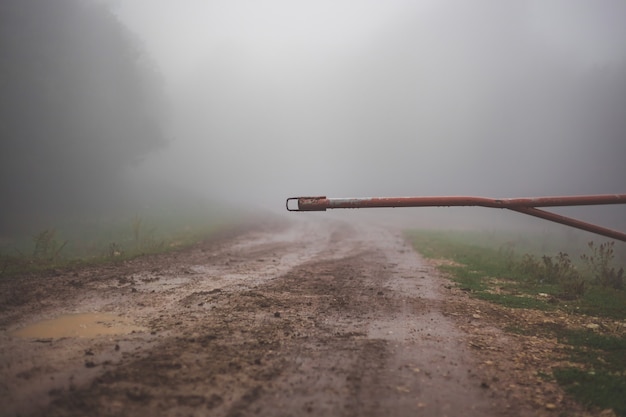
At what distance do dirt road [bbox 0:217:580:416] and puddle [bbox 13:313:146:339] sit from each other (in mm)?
33

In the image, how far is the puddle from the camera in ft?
17.5

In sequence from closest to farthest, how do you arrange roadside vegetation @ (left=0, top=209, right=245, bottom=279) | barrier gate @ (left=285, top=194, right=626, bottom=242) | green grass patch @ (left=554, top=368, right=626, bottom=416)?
green grass patch @ (left=554, top=368, right=626, bottom=416) < barrier gate @ (left=285, top=194, right=626, bottom=242) < roadside vegetation @ (left=0, top=209, right=245, bottom=279)

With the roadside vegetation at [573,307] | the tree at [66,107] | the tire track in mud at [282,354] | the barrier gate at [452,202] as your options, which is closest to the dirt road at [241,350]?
the tire track in mud at [282,354]

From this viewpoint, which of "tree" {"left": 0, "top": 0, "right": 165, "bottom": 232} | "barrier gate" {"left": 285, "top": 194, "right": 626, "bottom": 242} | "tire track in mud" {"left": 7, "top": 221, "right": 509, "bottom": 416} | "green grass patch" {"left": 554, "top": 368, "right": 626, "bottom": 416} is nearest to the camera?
"tire track in mud" {"left": 7, "top": 221, "right": 509, "bottom": 416}

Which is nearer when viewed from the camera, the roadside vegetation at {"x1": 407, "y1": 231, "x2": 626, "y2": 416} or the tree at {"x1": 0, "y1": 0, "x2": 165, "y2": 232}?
the roadside vegetation at {"x1": 407, "y1": 231, "x2": 626, "y2": 416}

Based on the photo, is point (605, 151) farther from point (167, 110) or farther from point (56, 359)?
point (56, 359)

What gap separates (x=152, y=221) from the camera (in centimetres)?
2880

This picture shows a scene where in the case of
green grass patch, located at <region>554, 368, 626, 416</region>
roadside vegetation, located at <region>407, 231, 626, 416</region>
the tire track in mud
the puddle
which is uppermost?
the puddle

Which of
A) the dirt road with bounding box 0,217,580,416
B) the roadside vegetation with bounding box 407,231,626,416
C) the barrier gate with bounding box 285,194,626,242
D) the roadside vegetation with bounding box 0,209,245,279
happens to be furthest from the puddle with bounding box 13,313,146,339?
the roadside vegetation with bounding box 407,231,626,416

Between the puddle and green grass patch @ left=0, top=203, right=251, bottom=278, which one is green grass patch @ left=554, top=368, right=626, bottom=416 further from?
green grass patch @ left=0, top=203, right=251, bottom=278

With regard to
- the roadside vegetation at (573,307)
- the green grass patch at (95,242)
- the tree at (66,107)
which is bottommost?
the roadside vegetation at (573,307)

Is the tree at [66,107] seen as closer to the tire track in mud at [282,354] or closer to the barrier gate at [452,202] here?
the tire track in mud at [282,354]

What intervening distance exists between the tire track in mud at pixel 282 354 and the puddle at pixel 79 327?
1.21 feet

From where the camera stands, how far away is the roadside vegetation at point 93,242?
437 inches
